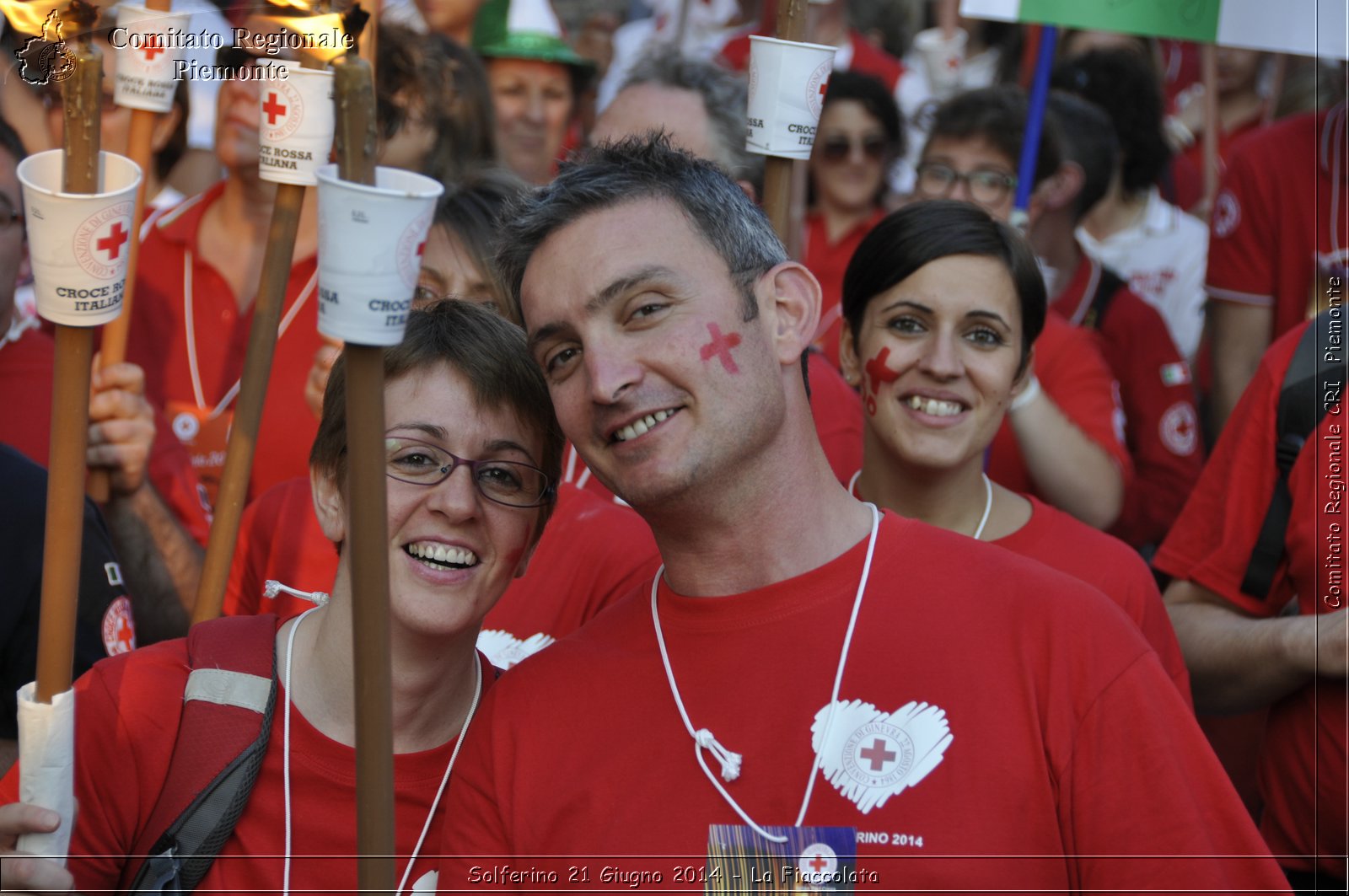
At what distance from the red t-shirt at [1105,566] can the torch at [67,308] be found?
6.19 ft

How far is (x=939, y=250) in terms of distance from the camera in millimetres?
3410

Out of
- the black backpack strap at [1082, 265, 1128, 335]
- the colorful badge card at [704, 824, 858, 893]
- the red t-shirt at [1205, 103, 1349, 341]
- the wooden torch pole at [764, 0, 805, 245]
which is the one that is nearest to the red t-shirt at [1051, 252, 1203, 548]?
the black backpack strap at [1082, 265, 1128, 335]

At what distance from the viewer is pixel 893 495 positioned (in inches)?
136

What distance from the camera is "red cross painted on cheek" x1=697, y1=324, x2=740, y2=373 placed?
2.27 metres

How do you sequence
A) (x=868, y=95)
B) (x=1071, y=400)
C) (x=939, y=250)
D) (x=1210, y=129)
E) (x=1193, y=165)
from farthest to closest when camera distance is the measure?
1. (x=1193, y=165)
2. (x=1210, y=129)
3. (x=868, y=95)
4. (x=1071, y=400)
5. (x=939, y=250)

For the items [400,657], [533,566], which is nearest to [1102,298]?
[533,566]

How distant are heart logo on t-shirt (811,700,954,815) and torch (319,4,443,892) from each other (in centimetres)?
64

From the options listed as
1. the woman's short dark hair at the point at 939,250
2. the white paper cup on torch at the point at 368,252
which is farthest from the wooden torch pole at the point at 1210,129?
the white paper cup on torch at the point at 368,252

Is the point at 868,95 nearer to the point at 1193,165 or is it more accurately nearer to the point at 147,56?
the point at 1193,165

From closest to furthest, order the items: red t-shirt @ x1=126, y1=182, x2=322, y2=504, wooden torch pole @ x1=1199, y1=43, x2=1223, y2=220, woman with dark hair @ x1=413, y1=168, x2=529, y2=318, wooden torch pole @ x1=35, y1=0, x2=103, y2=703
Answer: wooden torch pole @ x1=35, y1=0, x2=103, y2=703
woman with dark hair @ x1=413, y1=168, x2=529, y2=318
red t-shirt @ x1=126, y1=182, x2=322, y2=504
wooden torch pole @ x1=1199, y1=43, x2=1223, y2=220

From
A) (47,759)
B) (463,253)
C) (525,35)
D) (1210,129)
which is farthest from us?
(1210,129)

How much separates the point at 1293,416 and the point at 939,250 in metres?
0.88

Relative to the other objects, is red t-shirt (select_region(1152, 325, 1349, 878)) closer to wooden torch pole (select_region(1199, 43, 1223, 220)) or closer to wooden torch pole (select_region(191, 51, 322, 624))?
wooden torch pole (select_region(191, 51, 322, 624))

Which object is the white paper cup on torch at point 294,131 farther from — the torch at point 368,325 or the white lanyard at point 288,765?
the torch at point 368,325
